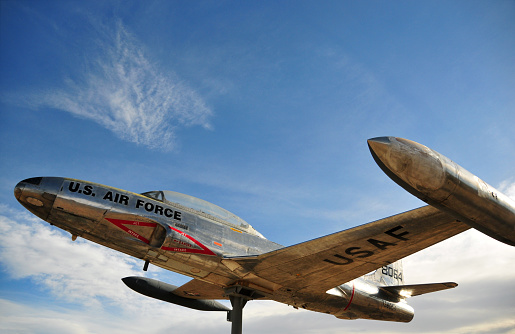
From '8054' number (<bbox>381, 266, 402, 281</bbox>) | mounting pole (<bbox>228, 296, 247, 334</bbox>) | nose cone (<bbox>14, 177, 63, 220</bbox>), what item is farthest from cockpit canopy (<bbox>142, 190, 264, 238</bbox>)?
'8054' number (<bbox>381, 266, 402, 281</bbox>)

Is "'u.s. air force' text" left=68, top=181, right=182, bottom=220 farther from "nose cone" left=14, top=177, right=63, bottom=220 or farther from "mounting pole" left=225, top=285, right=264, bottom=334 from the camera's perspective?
"mounting pole" left=225, top=285, right=264, bottom=334

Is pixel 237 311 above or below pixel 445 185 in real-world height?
below

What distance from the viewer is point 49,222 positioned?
9641 millimetres

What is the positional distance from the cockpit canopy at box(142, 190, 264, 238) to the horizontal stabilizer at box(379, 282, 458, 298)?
610cm

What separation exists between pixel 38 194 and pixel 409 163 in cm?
852

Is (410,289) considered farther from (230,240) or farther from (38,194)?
(38,194)

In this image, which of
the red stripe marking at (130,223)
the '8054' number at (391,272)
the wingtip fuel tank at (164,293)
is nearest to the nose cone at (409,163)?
the red stripe marking at (130,223)

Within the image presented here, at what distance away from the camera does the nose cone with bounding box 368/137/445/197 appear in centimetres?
498

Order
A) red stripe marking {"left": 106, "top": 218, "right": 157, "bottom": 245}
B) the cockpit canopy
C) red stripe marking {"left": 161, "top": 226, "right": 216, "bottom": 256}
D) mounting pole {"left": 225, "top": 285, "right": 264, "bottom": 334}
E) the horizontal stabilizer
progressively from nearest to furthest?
1. red stripe marking {"left": 106, "top": 218, "right": 157, "bottom": 245}
2. red stripe marking {"left": 161, "top": 226, "right": 216, "bottom": 256}
3. the cockpit canopy
4. mounting pole {"left": 225, "top": 285, "right": 264, "bottom": 334}
5. the horizontal stabilizer

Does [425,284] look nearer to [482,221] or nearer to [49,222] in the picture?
[482,221]

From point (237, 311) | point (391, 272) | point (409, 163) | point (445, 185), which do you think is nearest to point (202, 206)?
point (237, 311)

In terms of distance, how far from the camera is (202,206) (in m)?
11.4

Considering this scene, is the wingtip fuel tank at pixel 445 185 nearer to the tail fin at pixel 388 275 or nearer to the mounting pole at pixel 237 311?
the mounting pole at pixel 237 311

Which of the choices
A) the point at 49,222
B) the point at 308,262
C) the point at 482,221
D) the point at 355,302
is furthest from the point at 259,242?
the point at 482,221
